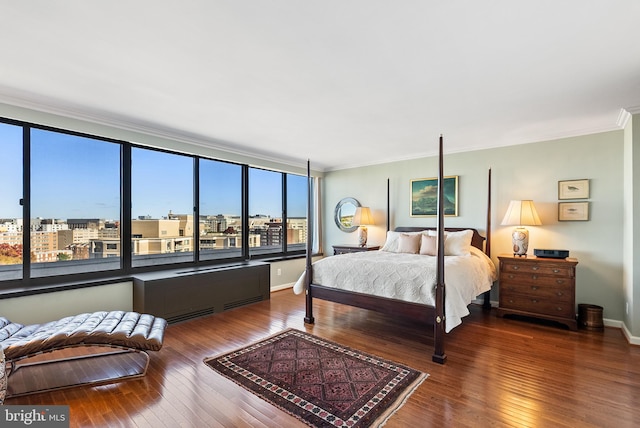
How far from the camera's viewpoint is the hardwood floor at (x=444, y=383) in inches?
78.0

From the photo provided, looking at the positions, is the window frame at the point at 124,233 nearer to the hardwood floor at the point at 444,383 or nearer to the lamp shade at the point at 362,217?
the hardwood floor at the point at 444,383

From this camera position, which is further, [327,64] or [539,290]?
[539,290]

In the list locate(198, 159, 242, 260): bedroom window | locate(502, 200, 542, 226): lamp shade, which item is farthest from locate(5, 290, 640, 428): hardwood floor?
locate(198, 159, 242, 260): bedroom window

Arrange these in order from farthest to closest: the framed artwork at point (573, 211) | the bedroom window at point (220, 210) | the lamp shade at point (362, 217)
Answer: the lamp shade at point (362, 217) < the bedroom window at point (220, 210) < the framed artwork at point (573, 211)

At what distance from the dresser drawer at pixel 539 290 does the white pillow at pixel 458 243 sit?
64 cm

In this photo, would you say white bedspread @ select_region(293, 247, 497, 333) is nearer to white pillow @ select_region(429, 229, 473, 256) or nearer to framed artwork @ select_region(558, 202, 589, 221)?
white pillow @ select_region(429, 229, 473, 256)

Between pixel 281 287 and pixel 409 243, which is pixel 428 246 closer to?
pixel 409 243

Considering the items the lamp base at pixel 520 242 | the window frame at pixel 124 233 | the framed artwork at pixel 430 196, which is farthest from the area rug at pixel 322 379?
the framed artwork at pixel 430 196

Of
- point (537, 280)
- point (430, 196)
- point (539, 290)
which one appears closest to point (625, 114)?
→ point (537, 280)

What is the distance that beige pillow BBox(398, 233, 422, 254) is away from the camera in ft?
15.4

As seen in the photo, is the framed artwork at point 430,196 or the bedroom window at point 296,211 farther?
the bedroom window at point 296,211

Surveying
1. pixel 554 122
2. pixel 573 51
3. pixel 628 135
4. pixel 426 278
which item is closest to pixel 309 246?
pixel 426 278

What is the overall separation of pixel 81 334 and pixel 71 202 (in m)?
1.91

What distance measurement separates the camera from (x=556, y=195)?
416cm
